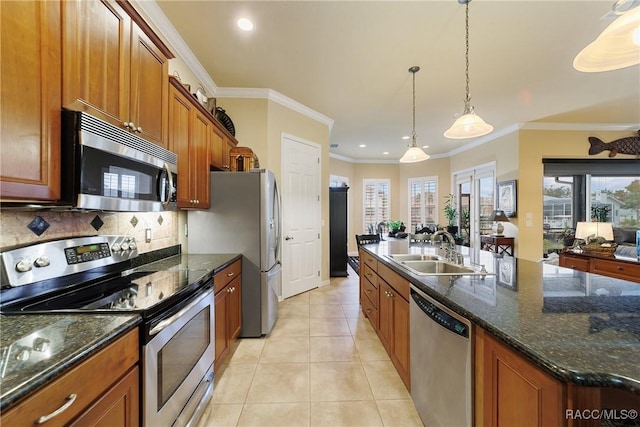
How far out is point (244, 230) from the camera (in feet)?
8.29

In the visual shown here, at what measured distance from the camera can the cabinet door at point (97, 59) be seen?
3.34ft

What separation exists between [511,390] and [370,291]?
1901 mm

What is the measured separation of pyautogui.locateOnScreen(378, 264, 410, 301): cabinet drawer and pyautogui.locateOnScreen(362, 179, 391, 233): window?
18.2 ft

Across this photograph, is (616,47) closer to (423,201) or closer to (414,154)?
(414,154)

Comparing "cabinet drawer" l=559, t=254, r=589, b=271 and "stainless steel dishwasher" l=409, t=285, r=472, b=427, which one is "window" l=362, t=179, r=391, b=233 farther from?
"stainless steel dishwasher" l=409, t=285, r=472, b=427

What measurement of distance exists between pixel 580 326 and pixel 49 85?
6.94ft

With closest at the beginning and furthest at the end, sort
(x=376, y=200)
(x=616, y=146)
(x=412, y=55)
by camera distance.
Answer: (x=412, y=55), (x=616, y=146), (x=376, y=200)

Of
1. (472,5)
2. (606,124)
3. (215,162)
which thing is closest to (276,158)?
(215,162)

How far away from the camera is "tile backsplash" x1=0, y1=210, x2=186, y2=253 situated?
1105mm

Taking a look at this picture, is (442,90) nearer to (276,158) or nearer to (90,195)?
(276,158)

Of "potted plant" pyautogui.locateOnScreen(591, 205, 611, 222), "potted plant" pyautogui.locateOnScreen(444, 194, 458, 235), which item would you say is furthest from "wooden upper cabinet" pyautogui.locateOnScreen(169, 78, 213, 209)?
"potted plant" pyautogui.locateOnScreen(591, 205, 611, 222)

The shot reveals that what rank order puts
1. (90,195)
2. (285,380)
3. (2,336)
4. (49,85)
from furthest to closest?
(285,380)
(90,195)
(49,85)
(2,336)

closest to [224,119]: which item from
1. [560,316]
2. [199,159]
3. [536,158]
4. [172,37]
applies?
[172,37]

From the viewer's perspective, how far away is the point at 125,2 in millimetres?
1313
